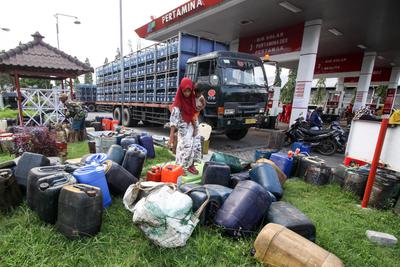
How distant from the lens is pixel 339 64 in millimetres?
13086

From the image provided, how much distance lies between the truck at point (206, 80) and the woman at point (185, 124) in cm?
178

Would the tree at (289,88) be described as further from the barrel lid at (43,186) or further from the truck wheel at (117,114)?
the barrel lid at (43,186)

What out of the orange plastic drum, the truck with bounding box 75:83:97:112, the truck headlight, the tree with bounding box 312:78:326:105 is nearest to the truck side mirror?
the truck headlight

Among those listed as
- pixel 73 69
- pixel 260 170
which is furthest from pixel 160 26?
pixel 260 170

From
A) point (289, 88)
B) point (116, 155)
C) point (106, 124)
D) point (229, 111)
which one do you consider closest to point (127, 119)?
point (106, 124)

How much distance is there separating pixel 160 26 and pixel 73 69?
449 cm

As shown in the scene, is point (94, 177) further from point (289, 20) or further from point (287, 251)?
point (289, 20)

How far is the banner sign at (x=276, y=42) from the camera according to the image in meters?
8.00

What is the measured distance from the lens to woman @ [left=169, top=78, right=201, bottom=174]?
351cm

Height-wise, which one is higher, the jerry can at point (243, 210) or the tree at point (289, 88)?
the tree at point (289, 88)

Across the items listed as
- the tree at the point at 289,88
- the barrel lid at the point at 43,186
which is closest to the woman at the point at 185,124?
the barrel lid at the point at 43,186

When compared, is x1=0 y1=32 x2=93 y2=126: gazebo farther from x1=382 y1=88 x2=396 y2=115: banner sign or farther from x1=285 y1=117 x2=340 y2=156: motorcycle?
x1=382 y1=88 x2=396 y2=115: banner sign

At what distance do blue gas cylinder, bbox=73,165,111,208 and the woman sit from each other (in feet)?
4.55

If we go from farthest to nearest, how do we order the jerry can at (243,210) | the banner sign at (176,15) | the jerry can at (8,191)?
the banner sign at (176,15) < the jerry can at (8,191) < the jerry can at (243,210)
